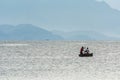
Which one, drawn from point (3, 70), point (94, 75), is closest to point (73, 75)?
point (94, 75)

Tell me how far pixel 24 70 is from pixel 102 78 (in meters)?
14.2

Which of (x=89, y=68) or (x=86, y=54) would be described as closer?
(x=89, y=68)

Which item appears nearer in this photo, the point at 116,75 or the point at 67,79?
the point at 67,79

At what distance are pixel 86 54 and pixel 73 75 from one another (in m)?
29.9

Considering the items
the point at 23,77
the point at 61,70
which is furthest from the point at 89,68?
the point at 23,77

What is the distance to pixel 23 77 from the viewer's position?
5750 cm

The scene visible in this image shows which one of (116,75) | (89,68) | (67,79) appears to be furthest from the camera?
(89,68)

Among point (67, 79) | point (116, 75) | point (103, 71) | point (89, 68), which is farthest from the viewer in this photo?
point (89, 68)

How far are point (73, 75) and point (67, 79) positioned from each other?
13.9 ft

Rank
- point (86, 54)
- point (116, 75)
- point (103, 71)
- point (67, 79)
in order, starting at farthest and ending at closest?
point (86, 54) < point (103, 71) < point (116, 75) < point (67, 79)

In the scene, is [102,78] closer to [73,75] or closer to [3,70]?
[73,75]

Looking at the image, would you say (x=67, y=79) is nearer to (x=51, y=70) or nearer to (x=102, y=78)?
(x=102, y=78)

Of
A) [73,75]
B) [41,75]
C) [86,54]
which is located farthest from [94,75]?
[86,54]

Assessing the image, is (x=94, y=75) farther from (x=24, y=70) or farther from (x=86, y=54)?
(x=86, y=54)
